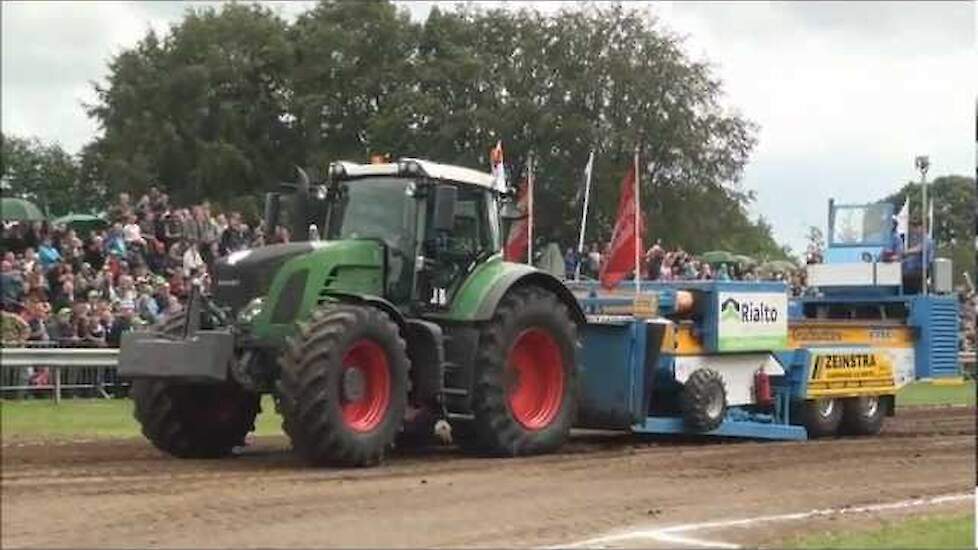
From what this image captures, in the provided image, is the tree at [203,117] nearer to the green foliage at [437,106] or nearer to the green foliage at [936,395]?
Answer: the green foliage at [437,106]

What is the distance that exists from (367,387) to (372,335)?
0.47m

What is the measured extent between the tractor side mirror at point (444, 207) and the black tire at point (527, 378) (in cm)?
90

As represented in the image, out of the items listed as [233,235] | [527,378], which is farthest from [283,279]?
[233,235]

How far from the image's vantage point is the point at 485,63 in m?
49.9

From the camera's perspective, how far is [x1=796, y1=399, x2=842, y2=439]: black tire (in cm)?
1631

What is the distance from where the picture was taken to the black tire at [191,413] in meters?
12.0

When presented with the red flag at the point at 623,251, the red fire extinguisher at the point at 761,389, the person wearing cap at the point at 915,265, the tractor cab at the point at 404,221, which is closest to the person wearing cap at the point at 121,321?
the tractor cab at the point at 404,221

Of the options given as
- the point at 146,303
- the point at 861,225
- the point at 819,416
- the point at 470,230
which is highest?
the point at 861,225

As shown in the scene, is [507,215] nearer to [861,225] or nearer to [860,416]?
[860,416]


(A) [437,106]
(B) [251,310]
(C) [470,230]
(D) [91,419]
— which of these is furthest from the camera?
(A) [437,106]

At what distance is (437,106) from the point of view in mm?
47906

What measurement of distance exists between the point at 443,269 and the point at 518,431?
5.12 feet

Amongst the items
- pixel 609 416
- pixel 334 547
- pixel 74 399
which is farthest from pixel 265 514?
pixel 74 399

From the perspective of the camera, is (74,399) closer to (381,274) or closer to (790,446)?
(381,274)
